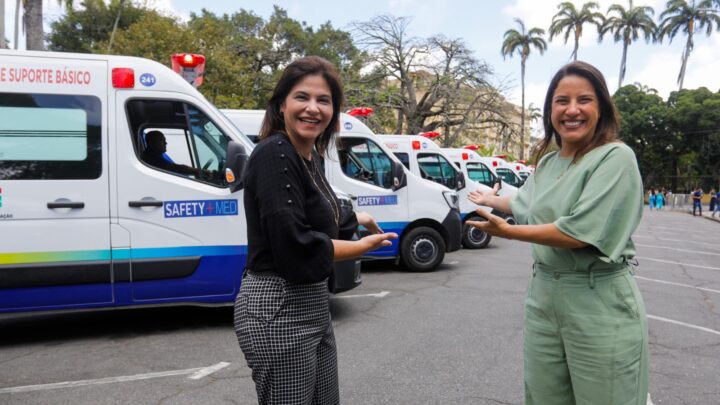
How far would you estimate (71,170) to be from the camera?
14.6ft

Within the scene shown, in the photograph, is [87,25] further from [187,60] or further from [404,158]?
[187,60]

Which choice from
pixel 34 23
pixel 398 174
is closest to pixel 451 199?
pixel 398 174

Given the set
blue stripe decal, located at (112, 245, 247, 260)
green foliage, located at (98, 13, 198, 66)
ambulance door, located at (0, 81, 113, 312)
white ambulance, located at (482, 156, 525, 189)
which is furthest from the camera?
green foliage, located at (98, 13, 198, 66)

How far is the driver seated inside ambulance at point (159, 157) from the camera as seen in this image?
4.68 meters

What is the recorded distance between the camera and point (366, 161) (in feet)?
26.1

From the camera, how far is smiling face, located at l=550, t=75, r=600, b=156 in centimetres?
197

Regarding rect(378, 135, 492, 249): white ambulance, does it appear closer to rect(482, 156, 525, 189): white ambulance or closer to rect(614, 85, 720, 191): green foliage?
rect(482, 156, 525, 189): white ambulance

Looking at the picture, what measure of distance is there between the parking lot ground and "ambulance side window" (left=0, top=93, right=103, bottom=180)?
1604 mm

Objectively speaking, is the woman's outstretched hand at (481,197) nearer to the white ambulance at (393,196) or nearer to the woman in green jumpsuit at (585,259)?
the woman in green jumpsuit at (585,259)

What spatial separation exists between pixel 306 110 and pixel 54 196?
11.8 feet

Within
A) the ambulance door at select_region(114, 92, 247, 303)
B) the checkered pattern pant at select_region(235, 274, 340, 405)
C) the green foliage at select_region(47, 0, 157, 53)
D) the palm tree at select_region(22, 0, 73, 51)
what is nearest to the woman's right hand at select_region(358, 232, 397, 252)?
the checkered pattern pant at select_region(235, 274, 340, 405)

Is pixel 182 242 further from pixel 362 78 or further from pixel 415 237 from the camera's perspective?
pixel 362 78

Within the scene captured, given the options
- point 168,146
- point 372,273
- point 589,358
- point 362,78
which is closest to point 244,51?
point 362,78

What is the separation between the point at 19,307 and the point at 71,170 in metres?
1.23
